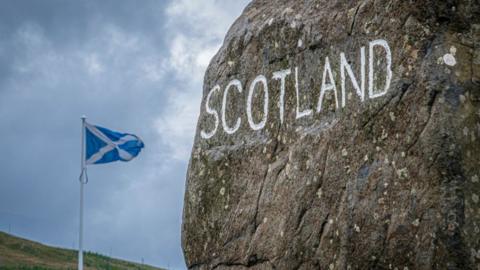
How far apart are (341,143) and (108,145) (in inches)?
444

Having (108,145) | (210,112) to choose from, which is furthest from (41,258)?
Answer: (210,112)

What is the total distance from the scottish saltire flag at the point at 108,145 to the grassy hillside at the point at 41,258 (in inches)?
516

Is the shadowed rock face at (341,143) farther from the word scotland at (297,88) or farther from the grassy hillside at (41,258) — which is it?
the grassy hillside at (41,258)

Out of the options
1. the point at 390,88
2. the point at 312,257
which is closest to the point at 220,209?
the point at 312,257

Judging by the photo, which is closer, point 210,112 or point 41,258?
point 210,112

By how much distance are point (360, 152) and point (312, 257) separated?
3.66 feet

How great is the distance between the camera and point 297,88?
9680 mm

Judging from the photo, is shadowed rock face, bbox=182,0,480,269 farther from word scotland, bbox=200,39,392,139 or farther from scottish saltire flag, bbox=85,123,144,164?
scottish saltire flag, bbox=85,123,144,164

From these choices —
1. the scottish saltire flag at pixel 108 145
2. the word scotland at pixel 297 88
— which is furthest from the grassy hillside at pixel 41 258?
the word scotland at pixel 297 88

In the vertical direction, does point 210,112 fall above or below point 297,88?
below

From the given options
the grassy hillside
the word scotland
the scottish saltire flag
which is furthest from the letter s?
the grassy hillside

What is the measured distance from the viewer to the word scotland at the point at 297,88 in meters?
8.73

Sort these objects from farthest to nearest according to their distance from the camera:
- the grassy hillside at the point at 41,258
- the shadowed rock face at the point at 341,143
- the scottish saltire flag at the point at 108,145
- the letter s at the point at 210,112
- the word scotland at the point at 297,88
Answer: the grassy hillside at the point at 41,258, the scottish saltire flag at the point at 108,145, the letter s at the point at 210,112, the word scotland at the point at 297,88, the shadowed rock face at the point at 341,143

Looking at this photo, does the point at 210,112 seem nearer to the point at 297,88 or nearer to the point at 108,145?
the point at 297,88
